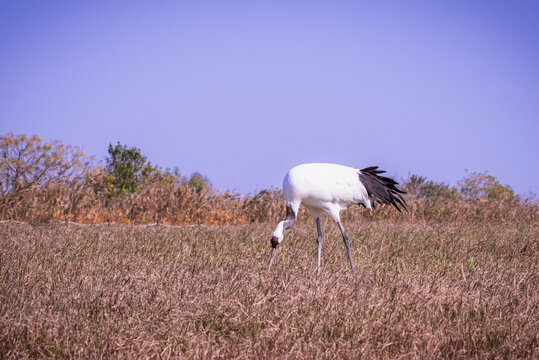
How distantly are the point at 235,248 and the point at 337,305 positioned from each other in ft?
Answer: 11.6

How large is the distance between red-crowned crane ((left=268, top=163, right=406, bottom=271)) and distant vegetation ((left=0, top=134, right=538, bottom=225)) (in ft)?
17.1

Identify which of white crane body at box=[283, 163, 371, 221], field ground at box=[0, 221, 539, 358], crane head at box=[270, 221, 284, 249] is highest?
white crane body at box=[283, 163, 371, 221]

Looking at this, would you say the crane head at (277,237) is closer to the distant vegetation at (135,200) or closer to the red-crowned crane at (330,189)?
the red-crowned crane at (330,189)

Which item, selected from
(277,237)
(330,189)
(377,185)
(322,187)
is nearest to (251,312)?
(277,237)

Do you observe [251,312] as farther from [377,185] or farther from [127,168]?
[127,168]

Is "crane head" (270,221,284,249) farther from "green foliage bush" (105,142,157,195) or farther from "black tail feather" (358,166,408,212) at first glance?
"green foliage bush" (105,142,157,195)

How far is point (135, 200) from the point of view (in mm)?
12391

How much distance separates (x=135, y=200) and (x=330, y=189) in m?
6.62

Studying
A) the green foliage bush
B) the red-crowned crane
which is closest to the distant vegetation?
the green foliage bush

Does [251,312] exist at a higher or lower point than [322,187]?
lower

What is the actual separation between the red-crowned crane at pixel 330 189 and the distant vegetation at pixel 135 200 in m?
5.21

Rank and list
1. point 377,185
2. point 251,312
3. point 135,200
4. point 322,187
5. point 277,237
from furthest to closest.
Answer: point 135,200 < point 377,185 < point 322,187 < point 277,237 < point 251,312

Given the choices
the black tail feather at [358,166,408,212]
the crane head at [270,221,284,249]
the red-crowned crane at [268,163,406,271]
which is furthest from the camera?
the black tail feather at [358,166,408,212]

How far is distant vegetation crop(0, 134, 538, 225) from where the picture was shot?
11.2 meters
